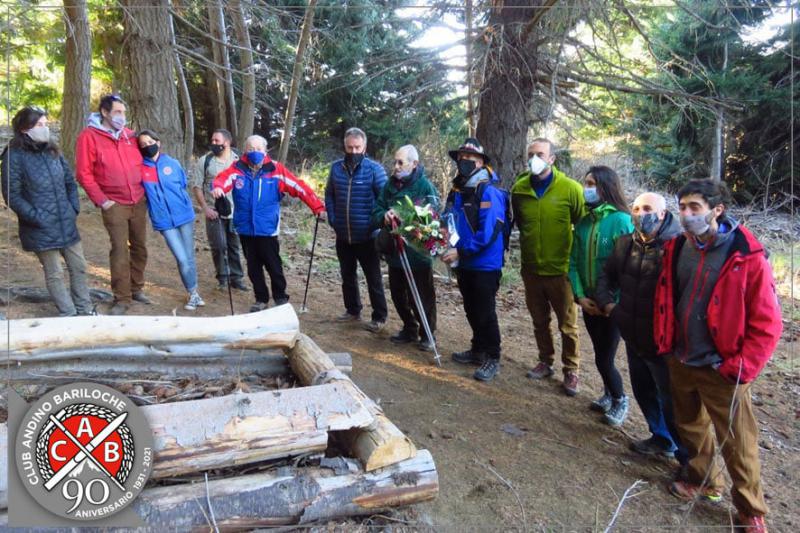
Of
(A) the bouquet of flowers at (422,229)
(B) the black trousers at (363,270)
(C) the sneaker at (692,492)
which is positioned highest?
(A) the bouquet of flowers at (422,229)

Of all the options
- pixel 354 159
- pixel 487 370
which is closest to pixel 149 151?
pixel 354 159

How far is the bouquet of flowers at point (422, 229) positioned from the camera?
508 cm

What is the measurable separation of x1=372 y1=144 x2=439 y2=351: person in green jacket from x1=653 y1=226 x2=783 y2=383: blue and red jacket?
283 cm

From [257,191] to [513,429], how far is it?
376 centimetres

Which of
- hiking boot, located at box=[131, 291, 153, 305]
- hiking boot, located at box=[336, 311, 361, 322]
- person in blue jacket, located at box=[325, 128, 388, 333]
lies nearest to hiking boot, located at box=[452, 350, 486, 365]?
person in blue jacket, located at box=[325, 128, 388, 333]

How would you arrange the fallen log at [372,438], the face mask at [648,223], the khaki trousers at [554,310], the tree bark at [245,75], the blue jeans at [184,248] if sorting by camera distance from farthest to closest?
the tree bark at [245,75]
the blue jeans at [184,248]
the khaki trousers at [554,310]
the face mask at [648,223]
the fallen log at [372,438]

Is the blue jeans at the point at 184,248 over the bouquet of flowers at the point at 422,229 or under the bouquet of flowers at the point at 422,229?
under

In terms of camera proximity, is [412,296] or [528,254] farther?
[412,296]

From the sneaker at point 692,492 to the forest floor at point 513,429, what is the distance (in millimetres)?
65

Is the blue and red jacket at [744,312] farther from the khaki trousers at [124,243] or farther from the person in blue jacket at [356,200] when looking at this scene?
the khaki trousers at [124,243]

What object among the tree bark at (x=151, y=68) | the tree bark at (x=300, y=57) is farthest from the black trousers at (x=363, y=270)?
the tree bark at (x=300, y=57)

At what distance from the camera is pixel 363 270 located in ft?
19.8

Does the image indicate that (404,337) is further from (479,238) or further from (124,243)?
(124,243)

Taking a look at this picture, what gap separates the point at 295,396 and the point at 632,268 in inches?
96.7
